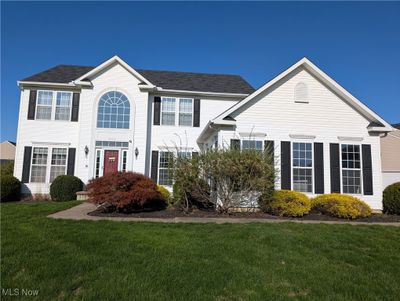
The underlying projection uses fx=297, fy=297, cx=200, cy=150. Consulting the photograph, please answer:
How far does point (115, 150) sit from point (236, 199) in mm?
7852

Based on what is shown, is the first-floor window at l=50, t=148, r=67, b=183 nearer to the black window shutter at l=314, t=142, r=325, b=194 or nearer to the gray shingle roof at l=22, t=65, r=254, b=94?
the gray shingle roof at l=22, t=65, r=254, b=94

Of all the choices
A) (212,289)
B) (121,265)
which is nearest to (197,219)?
(121,265)

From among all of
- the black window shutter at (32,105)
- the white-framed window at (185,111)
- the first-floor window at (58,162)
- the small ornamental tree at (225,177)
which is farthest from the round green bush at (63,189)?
the white-framed window at (185,111)

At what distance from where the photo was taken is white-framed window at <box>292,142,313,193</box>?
40.4 feet

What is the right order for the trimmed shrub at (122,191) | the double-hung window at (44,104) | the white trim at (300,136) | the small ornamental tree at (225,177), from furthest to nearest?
the double-hung window at (44,104)
the white trim at (300,136)
the small ornamental tree at (225,177)
the trimmed shrub at (122,191)

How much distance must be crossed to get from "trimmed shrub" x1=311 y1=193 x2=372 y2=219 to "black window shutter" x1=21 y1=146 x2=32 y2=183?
46.7 feet

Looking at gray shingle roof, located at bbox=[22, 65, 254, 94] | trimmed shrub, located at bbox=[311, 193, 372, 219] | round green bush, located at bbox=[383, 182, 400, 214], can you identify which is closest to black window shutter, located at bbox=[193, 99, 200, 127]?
gray shingle roof, located at bbox=[22, 65, 254, 94]

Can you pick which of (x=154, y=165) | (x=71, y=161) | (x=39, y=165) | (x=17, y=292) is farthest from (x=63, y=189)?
(x=17, y=292)

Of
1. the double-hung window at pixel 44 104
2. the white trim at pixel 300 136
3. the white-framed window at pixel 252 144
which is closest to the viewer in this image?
the white-framed window at pixel 252 144

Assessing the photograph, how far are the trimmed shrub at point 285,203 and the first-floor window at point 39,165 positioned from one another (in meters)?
11.6

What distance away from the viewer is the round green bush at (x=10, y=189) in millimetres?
14078

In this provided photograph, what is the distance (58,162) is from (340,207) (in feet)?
45.2

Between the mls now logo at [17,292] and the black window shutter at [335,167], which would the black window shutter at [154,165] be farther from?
the mls now logo at [17,292]

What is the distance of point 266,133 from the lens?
1255cm
